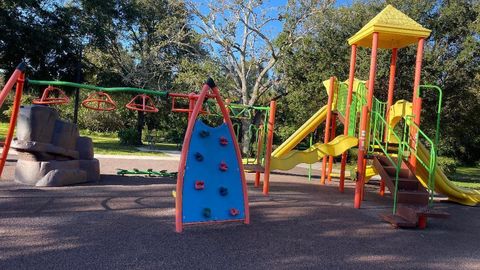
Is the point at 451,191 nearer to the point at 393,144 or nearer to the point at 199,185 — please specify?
the point at 393,144

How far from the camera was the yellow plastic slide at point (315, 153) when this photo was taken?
8.95 meters

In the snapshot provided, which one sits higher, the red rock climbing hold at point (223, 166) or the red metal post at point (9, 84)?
the red metal post at point (9, 84)

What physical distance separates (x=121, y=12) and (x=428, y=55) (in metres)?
20.1

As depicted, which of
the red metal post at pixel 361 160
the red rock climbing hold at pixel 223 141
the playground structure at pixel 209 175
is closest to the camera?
the playground structure at pixel 209 175

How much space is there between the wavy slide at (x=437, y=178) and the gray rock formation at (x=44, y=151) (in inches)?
273

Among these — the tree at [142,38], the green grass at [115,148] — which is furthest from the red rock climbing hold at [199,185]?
the tree at [142,38]

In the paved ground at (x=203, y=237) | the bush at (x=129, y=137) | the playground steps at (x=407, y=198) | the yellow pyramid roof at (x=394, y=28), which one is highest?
the yellow pyramid roof at (x=394, y=28)

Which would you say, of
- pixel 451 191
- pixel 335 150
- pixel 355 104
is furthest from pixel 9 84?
pixel 451 191

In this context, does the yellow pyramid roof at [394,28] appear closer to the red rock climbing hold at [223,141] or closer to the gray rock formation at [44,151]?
the red rock climbing hold at [223,141]

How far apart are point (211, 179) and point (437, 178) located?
19.8 ft

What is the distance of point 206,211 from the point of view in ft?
19.3

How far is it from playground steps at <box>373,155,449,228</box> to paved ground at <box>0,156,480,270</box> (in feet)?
0.64

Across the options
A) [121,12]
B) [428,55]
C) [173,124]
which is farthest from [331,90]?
[173,124]

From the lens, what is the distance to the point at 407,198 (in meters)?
7.67
